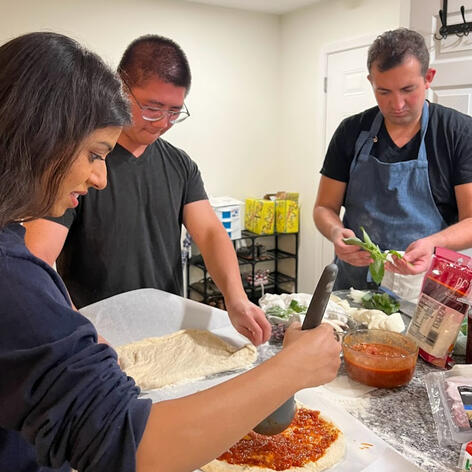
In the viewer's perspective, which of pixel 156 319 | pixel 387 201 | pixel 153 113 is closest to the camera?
pixel 153 113

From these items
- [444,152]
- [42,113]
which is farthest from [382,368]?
[444,152]

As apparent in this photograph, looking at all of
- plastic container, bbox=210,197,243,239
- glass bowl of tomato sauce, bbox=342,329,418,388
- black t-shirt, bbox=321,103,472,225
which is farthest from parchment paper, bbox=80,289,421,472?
plastic container, bbox=210,197,243,239

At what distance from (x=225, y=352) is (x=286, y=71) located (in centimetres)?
350

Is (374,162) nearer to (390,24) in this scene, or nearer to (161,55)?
(161,55)

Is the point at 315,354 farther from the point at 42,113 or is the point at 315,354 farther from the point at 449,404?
the point at 42,113

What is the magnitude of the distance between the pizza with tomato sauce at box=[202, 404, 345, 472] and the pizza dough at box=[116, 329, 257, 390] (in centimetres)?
30

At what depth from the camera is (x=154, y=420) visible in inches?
24.6

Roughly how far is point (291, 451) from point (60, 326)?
606 millimetres

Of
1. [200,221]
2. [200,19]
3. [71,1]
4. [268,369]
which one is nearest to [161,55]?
[200,221]

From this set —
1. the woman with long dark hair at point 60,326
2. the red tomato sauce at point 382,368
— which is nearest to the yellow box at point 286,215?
the red tomato sauce at point 382,368

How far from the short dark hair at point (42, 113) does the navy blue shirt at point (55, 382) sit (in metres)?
0.08

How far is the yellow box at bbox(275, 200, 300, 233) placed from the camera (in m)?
4.16

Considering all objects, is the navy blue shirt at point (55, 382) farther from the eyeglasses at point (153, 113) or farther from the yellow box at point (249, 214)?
the yellow box at point (249, 214)

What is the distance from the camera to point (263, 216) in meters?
4.10
